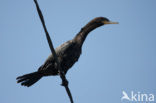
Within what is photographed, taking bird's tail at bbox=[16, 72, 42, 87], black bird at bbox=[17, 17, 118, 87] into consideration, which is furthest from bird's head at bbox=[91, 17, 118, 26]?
bird's tail at bbox=[16, 72, 42, 87]

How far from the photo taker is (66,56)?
7.71 meters

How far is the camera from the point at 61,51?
773cm

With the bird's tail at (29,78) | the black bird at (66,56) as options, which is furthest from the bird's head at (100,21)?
the bird's tail at (29,78)

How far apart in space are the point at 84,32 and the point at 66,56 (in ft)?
2.70

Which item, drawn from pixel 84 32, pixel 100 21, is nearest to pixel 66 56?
pixel 84 32

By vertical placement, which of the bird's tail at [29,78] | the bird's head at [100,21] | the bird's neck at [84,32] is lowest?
the bird's tail at [29,78]

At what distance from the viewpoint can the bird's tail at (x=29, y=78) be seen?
8.14 metres

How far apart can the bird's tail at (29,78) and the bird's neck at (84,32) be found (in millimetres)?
1215

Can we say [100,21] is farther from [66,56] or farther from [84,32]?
[66,56]

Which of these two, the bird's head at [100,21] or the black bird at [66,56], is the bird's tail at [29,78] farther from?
the bird's head at [100,21]

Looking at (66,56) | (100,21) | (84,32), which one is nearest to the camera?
(66,56)

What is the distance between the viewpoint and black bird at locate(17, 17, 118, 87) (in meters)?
7.70

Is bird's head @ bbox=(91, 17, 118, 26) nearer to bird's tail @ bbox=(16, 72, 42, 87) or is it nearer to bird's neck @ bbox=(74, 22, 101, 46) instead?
bird's neck @ bbox=(74, 22, 101, 46)

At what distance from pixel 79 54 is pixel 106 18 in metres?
1.15
